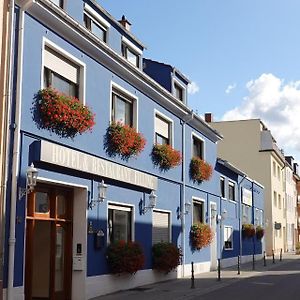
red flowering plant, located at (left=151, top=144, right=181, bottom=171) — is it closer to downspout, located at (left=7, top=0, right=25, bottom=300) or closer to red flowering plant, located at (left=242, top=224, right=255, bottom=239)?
downspout, located at (left=7, top=0, right=25, bottom=300)

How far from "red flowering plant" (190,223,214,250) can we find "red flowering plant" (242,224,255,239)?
980 centimetres

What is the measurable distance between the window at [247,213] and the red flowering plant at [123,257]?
18.9 metres

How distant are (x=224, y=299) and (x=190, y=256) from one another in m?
7.96

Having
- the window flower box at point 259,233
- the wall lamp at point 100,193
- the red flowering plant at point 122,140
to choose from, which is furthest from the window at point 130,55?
the window flower box at point 259,233

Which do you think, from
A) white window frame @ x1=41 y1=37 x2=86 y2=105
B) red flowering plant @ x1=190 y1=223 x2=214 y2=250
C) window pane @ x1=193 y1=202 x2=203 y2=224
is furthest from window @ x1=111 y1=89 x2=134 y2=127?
window pane @ x1=193 y1=202 x2=203 y2=224

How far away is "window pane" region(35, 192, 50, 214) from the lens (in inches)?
541

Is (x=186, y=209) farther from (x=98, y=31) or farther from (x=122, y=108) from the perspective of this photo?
(x=98, y=31)

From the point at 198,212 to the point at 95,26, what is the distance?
11.0 meters

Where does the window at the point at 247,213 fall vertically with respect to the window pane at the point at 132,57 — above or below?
below

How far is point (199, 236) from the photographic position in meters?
23.8

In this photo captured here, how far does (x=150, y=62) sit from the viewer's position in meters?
23.6

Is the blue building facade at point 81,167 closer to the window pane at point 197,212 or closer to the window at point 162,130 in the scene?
the window at point 162,130

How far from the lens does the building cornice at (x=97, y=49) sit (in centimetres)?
1331

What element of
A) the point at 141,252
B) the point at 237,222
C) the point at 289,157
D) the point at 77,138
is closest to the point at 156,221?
the point at 141,252
